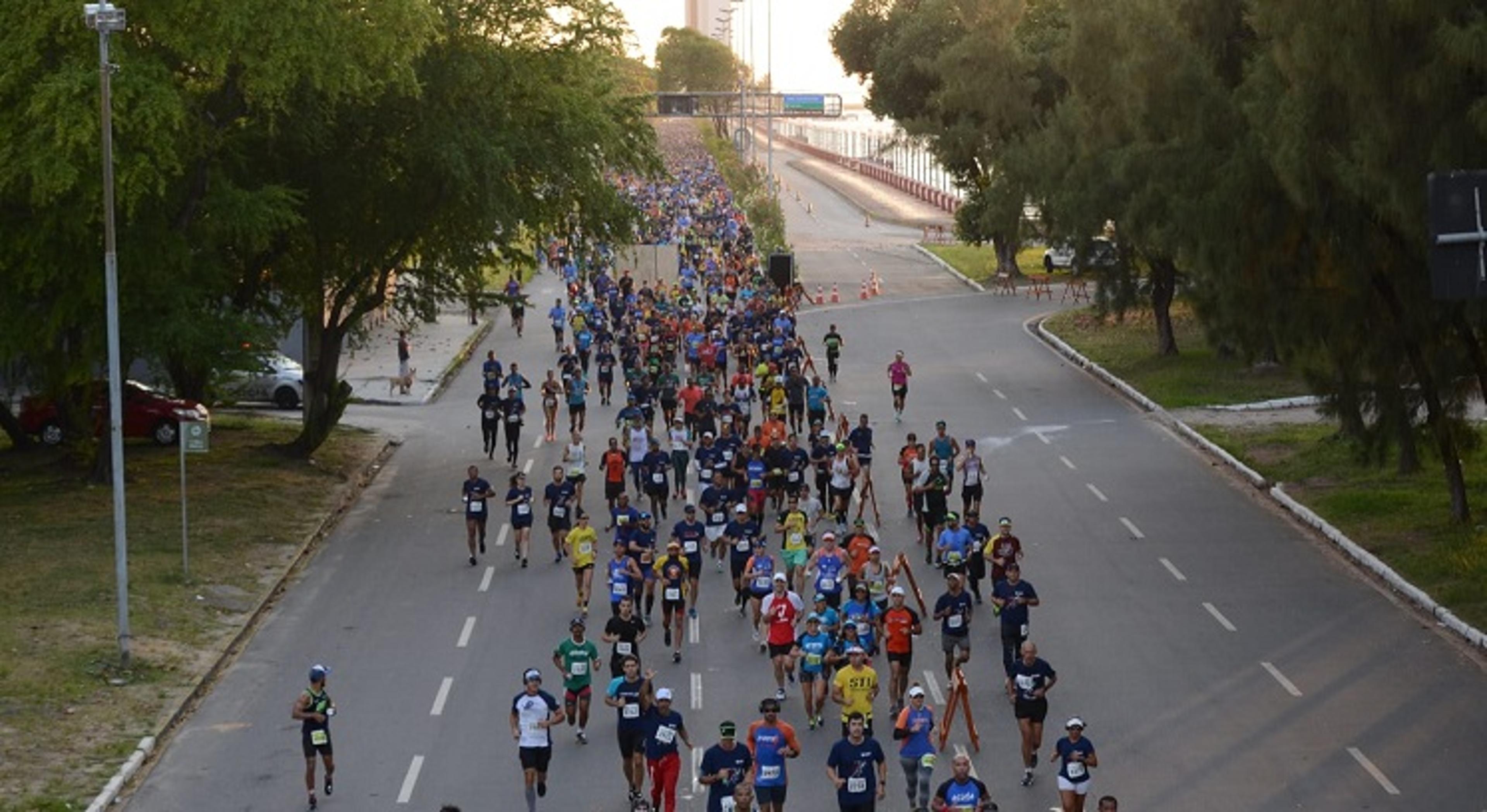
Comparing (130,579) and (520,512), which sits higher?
(520,512)

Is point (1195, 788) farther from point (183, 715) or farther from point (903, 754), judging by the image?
point (183, 715)

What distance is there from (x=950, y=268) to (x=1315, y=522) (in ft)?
165

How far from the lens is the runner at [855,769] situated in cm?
1812

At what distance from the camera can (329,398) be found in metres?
39.7

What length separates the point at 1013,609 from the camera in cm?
2361

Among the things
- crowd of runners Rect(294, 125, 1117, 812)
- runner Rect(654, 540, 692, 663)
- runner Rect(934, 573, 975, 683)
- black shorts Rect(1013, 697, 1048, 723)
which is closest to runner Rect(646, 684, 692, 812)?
crowd of runners Rect(294, 125, 1117, 812)

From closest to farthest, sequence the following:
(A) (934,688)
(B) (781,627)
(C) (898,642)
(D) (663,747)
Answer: (D) (663,747) → (C) (898,642) → (B) (781,627) → (A) (934,688)

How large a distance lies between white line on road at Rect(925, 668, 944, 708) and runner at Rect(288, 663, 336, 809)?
674 centimetres

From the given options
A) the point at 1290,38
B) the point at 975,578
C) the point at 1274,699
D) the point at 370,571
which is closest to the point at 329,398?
the point at 370,571

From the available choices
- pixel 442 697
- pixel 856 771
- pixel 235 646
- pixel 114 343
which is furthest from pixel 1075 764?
pixel 114 343

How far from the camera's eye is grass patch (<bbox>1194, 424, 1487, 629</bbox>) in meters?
28.9

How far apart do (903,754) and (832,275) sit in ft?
205

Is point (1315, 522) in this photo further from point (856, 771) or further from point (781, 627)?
point (856, 771)

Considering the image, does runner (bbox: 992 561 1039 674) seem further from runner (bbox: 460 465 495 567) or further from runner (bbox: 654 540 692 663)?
runner (bbox: 460 465 495 567)
